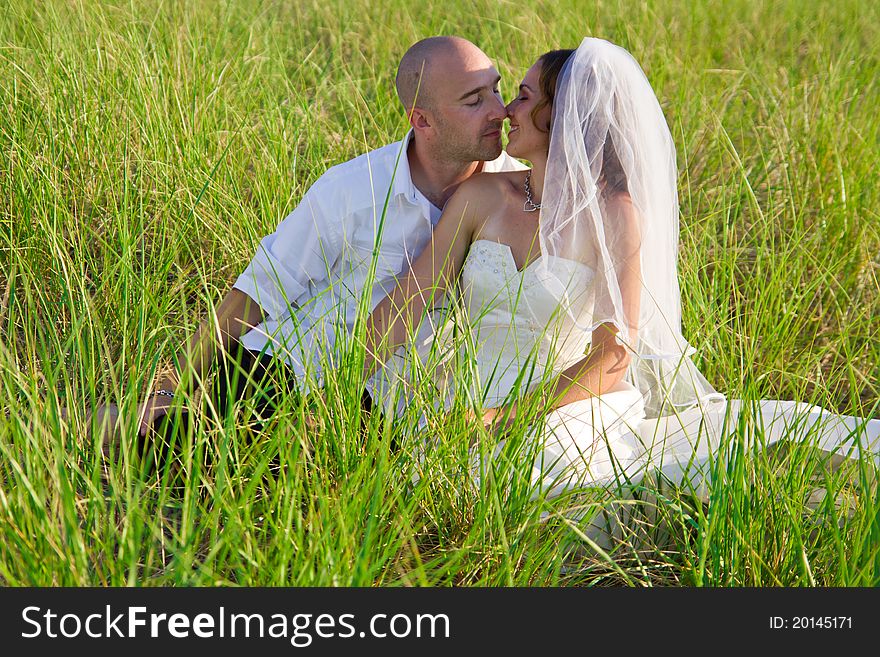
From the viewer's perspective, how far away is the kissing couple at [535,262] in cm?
271

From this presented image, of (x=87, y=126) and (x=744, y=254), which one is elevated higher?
(x=87, y=126)

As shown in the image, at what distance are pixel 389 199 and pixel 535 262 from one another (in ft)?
1.92

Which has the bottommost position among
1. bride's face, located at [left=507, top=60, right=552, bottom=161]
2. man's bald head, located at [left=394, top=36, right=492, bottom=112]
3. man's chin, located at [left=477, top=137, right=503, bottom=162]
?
man's chin, located at [left=477, top=137, right=503, bottom=162]

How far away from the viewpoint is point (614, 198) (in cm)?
281

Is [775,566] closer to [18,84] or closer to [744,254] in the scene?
[744,254]

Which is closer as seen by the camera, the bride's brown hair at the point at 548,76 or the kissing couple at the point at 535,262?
the kissing couple at the point at 535,262

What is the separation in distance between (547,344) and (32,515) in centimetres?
157

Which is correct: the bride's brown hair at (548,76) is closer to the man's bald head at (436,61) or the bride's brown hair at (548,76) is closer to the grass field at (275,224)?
the man's bald head at (436,61)

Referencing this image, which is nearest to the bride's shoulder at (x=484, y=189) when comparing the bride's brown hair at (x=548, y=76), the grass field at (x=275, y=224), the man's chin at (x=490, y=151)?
the man's chin at (x=490, y=151)

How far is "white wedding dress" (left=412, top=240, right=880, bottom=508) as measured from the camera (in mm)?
2613

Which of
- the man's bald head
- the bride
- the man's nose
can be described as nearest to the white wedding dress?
the bride

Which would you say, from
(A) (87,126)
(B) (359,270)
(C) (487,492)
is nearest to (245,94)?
(A) (87,126)

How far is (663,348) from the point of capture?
288cm
